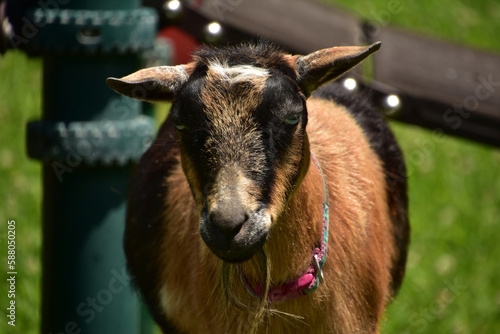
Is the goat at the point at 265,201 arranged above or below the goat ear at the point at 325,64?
below

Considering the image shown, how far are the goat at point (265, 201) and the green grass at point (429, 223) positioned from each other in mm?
1463

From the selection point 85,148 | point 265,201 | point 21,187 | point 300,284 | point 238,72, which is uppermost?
point 238,72

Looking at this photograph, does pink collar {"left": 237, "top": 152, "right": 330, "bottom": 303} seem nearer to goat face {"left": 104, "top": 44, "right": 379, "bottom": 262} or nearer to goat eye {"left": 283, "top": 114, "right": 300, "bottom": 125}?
goat face {"left": 104, "top": 44, "right": 379, "bottom": 262}

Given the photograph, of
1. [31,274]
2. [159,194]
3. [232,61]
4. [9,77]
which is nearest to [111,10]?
[159,194]

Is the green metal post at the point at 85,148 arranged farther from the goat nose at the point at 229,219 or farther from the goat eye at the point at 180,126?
the goat nose at the point at 229,219

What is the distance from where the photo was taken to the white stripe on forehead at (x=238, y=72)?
8.99ft

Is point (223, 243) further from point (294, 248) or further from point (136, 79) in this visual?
point (136, 79)

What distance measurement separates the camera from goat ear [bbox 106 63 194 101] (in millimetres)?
2793

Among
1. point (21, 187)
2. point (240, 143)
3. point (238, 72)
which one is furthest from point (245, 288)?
point (21, 187)

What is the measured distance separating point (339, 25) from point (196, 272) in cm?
258

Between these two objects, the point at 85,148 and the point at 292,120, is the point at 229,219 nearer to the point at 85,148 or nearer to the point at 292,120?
the point at 292,120

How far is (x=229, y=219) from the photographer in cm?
249

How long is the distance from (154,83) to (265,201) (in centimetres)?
67

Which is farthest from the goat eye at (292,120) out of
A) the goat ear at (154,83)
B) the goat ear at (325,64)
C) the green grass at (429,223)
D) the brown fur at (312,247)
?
the green grass at (429,223)
